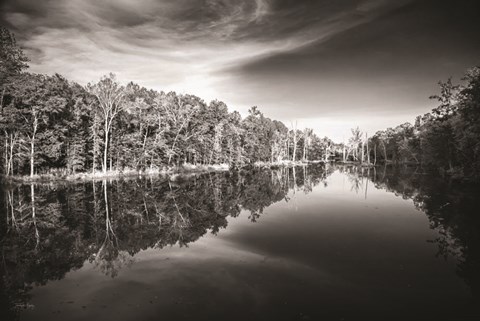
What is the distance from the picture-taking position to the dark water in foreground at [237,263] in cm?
737

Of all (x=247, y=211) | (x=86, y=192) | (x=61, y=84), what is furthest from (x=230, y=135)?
(x=247, y=211)

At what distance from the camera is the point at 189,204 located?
72.9 ft

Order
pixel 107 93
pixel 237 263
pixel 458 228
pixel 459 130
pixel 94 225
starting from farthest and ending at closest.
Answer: pixel 107 93
pixel 459 130
pixel 94 225
pixel 458 228
pixel 237 263

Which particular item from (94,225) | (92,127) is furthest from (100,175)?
(94,225)

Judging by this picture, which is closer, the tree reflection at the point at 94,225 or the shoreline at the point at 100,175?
the tree reflection at the point at 94,225

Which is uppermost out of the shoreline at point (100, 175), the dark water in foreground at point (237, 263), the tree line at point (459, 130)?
the tree line at point (459, 130)

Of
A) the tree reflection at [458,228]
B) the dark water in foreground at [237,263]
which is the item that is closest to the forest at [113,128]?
the tree reflection at [458,228]

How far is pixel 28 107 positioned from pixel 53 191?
16000mm

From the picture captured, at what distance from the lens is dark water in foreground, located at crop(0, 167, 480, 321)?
7367mm

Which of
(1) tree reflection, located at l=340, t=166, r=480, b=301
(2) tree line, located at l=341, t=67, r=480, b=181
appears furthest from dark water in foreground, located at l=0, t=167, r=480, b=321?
(2) tree line, located at l=341, t=67, r=480, b=181

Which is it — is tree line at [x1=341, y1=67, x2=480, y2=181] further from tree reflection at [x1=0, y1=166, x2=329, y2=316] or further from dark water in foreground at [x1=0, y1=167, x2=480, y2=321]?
tree reflection at [x1=0, y1=166, x2=329, y2=316]

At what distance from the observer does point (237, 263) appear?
10531 mm

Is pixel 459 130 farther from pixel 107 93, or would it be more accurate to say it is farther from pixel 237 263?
pixel 107 93

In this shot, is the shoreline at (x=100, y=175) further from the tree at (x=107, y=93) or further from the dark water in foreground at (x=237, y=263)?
the dark water in foreground at (x=237, y=263)
